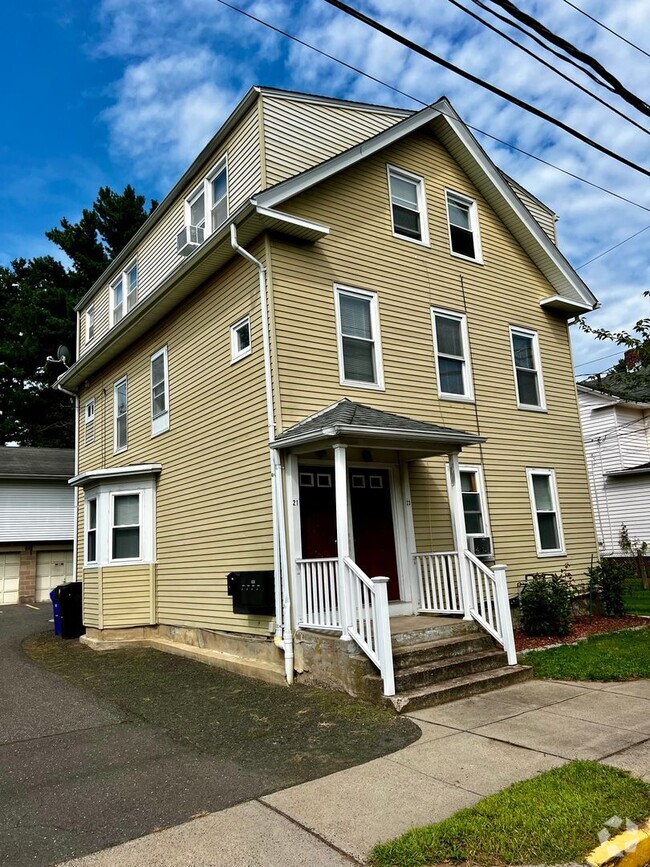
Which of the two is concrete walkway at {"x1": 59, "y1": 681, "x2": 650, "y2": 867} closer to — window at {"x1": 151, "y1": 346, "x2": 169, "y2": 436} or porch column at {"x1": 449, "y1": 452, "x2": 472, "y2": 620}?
porch column at {"x1": 449, "y1": 452, "x2": 472, "y2": 620}

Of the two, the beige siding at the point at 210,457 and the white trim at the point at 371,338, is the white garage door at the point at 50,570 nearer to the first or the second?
the beige siding at the point at 210,457

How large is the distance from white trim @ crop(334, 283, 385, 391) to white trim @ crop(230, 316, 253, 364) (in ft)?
4.48

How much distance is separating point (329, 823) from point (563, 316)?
40.1ft

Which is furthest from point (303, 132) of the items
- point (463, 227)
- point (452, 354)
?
point (452, 354)

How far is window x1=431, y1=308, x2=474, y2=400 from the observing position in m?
11.4

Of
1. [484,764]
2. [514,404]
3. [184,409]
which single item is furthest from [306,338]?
[484,764]

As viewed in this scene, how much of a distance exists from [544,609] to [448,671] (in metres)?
3.50

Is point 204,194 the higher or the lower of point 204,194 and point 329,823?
the higher

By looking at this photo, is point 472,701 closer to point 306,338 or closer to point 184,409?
point 306,338

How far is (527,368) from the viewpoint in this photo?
509 inches

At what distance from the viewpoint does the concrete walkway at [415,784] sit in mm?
3895

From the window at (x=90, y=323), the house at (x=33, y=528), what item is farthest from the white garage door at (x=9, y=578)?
the window at (x=90, y=323)

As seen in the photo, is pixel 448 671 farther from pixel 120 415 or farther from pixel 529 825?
pixel 120 415

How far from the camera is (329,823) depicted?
13.8ft
